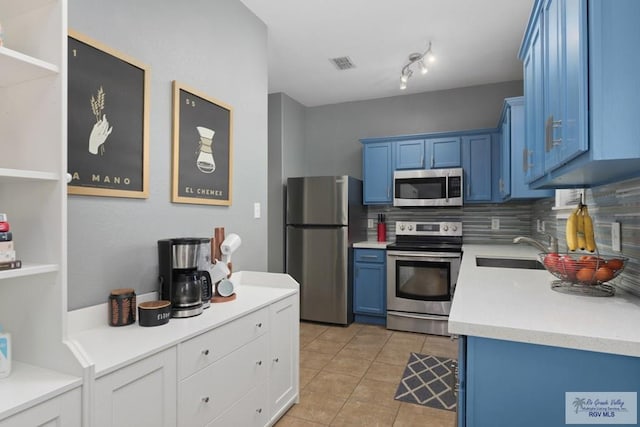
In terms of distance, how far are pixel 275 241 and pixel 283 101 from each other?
1732mm

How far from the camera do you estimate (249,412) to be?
1.79 meters

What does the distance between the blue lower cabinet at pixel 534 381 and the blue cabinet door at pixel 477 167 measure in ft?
10.2

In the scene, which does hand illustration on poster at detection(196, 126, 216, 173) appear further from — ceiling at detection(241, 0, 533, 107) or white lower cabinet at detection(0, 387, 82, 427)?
white lower cabinet at detection(0, 387, 82, 427)

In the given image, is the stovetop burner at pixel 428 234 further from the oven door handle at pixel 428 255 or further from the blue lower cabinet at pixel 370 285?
the blue lower cabinet at pixel 370 285

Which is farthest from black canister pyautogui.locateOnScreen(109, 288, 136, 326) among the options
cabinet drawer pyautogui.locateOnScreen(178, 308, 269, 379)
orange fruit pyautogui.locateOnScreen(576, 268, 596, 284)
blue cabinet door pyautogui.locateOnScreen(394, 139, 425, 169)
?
blue cabinet door pyautogui.locateOnScreen(394, 139, 425, 169)

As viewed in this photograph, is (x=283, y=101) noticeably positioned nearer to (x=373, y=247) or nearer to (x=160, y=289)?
(x=373, y=247)

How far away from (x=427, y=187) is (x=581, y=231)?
7.62ft

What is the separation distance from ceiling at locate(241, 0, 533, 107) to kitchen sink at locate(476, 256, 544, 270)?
1.87 metres

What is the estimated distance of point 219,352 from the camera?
5.20 ft

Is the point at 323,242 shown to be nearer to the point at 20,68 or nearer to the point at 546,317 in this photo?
the point at 546,317

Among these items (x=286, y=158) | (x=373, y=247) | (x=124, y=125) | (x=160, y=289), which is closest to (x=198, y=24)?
(x=124, y=125)

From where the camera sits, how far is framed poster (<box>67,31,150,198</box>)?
1460mm

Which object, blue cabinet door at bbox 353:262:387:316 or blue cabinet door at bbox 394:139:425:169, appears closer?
blue cabinet door at bbox 353:262:387:316

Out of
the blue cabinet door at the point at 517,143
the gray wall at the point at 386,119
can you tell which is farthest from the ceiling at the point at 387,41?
the blue cabinet door at the point at 517,143
